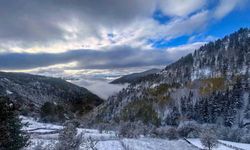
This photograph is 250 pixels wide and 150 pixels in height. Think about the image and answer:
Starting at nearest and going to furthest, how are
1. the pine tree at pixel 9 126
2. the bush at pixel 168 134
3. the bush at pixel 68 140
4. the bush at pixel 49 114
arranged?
the pine tree at pixel 9 126 → the bush at pixel 68 140 → the bush at pixel 168 134 → the bush at pixel 49 114

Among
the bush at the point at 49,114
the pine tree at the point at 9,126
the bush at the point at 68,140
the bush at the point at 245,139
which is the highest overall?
the pine tree at the point at 9,126

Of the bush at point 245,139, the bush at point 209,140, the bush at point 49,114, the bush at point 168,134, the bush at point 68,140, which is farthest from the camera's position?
the bush at point 49,114

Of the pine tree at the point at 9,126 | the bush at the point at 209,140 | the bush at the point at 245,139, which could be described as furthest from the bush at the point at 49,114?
the pine tree at the point at 9,126

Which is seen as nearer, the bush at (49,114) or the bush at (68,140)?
the bush at (68,140)

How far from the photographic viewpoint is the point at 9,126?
99.8 feet

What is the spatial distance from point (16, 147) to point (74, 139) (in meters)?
11.6

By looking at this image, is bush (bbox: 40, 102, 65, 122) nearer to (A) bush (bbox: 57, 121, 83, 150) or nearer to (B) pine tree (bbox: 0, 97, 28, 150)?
(A) bush (bbox: 57, 121, 83, 150)

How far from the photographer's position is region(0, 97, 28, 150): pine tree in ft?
96.8

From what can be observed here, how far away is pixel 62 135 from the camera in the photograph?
42.9 meters

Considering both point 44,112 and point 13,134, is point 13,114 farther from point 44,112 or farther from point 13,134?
point 44,112

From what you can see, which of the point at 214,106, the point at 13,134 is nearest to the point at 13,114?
the point at 13,134

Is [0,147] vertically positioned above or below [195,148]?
above

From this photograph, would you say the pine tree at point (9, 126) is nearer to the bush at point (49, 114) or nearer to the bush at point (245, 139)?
the bush at point (245, 139)

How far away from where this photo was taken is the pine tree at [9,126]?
29516 mm
